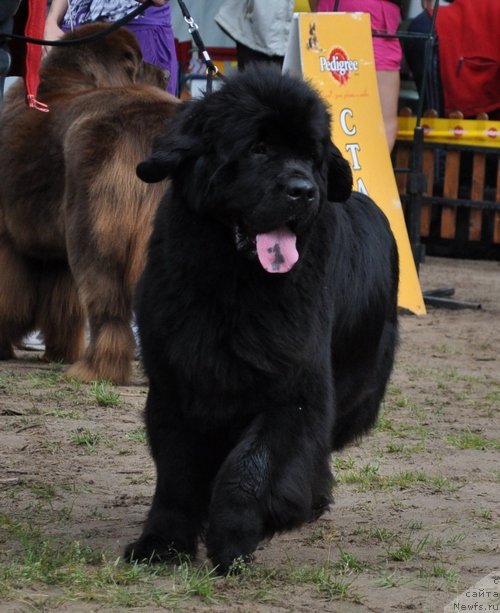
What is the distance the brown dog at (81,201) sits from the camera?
6.11 metres

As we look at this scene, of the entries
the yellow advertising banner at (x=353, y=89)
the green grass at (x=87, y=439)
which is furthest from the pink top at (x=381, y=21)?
the green grass at (x=87, y=439)

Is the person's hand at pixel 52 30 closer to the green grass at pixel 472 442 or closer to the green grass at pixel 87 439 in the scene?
the green grass at pixel 87 439

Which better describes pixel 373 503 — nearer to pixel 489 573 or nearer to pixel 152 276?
pixel 489 573

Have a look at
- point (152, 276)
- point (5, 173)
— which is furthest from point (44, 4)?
point (5, 173)

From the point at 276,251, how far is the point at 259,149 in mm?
302

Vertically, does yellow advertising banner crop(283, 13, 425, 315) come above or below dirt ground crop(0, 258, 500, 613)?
above

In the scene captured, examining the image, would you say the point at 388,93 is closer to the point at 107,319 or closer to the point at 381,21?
the point at 381,21

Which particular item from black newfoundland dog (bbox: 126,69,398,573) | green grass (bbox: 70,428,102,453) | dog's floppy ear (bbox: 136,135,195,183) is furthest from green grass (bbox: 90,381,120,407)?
dog's floppy ear (bbox: 136,135,195,183)

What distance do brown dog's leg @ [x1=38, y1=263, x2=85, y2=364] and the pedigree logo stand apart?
7.68 ft

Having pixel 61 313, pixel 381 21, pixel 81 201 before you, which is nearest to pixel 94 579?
pixel 81 201

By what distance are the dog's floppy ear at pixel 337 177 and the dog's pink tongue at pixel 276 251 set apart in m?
0.39

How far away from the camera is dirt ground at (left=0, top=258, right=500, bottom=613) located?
11.4ft

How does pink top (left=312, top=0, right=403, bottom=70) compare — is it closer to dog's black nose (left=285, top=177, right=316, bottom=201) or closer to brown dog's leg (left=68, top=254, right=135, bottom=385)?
brown dog's leg (left=68, top=254, right=135, bottom=385)
